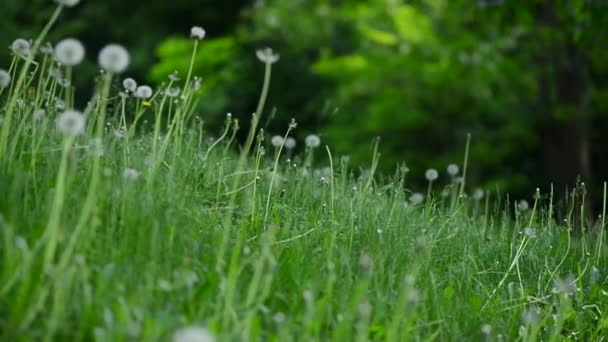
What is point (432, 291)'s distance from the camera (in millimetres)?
3795

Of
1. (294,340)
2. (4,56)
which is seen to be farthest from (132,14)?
(294,340)

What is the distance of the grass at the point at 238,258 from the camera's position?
284 cm

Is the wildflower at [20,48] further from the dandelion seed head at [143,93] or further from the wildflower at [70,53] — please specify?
the wildflower at [70,53]

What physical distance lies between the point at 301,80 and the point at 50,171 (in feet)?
52.9

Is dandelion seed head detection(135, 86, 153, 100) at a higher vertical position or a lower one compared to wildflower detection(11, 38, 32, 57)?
lower

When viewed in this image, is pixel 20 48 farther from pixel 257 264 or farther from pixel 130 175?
pixel 257 264

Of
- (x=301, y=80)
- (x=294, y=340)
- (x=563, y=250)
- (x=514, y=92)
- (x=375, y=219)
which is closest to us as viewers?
(x=294, y=340)

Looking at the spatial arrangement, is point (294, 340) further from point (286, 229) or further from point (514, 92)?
point (514, 92)

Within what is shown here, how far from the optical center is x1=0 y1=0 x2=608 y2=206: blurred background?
13.8 m

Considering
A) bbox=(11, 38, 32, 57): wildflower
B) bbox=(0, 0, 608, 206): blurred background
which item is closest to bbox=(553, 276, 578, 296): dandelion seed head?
bbox=(11, 38, 32, 57): wildflower

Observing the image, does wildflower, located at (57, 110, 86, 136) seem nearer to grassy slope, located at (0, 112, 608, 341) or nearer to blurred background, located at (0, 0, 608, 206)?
grassy slope, located at (0, 112, 608, 341)

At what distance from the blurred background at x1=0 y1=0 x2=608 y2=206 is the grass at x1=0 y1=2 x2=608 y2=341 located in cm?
774

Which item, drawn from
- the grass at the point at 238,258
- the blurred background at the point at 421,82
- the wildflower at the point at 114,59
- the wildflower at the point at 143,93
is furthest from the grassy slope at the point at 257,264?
the blurred background at the point at 421,82

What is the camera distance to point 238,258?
11.9 feet
